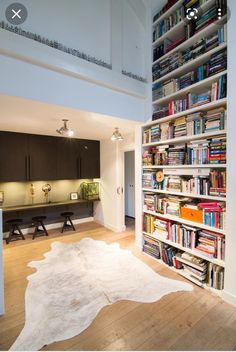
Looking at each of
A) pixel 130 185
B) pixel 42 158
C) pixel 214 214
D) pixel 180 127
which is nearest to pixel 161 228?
pixel 214 214

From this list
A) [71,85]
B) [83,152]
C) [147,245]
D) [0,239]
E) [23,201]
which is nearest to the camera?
[0,239]

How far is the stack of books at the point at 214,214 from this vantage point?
2.10 meters

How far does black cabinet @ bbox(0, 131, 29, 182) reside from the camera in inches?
145

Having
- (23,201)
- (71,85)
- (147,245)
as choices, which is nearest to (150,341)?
(147,245)

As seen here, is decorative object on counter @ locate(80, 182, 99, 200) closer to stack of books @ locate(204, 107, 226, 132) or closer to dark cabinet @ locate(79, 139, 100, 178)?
dark cabinet @ locate(79, 139, 100, 178)

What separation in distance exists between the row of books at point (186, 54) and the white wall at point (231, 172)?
18 cm

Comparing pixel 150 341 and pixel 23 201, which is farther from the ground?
pixel 23 201

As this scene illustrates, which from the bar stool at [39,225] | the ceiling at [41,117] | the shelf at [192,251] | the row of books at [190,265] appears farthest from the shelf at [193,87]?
the bar stool at [39,225]

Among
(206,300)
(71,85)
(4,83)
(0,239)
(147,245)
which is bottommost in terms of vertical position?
(206,300)

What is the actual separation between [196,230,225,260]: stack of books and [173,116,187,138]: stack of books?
1414mm

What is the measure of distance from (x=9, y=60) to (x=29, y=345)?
2790 mm

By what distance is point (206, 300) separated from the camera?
205 centimetres

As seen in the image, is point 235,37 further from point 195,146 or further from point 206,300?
point 206,300

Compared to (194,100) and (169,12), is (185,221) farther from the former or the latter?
(169,12)
